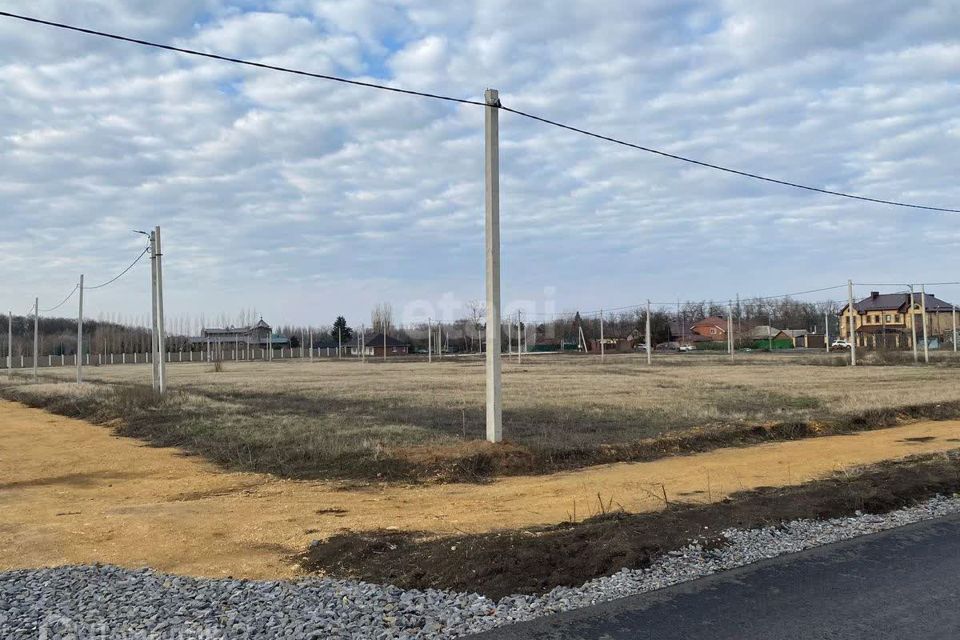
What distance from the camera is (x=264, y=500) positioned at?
10.8 meters

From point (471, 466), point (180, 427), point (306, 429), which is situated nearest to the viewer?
point (471, 466)

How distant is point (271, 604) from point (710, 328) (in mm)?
140113

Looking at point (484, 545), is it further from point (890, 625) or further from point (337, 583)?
point (890, 625)

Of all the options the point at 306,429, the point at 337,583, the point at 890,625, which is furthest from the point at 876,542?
the point at 306,429

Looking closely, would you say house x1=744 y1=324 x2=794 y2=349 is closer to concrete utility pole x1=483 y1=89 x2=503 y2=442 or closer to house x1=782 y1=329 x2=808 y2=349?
house x1=782 y1=329 x2=808 y2=349

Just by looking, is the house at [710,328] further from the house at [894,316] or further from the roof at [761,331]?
the house at [894,316]

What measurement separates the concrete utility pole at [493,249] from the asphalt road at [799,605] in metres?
7.17

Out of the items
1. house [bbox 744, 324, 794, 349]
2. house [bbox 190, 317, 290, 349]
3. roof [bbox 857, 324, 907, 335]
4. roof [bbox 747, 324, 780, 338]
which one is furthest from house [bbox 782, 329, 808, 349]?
house [bbox 190, 317, 290, 349]

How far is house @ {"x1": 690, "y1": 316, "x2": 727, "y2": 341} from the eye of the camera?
13538 cm

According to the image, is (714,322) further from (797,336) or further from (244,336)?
(244,336)

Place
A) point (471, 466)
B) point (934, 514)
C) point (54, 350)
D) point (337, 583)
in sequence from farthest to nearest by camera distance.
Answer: point (54, 350)
point (471, 466)
point (934, 514)
point (337, 583)

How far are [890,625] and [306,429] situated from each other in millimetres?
14307

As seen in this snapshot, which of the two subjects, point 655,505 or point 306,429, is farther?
point 306,429

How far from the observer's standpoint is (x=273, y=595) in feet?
18.9
